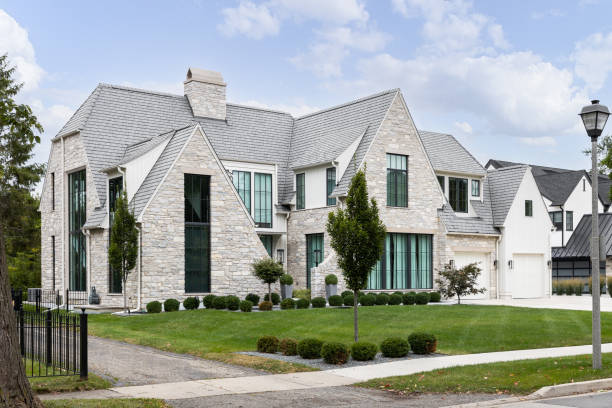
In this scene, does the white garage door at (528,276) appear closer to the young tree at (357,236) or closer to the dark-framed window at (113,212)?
the dark-framed window at (113,212)

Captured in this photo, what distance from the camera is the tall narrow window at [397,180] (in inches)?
1294

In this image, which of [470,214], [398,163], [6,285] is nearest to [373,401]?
[6,285]

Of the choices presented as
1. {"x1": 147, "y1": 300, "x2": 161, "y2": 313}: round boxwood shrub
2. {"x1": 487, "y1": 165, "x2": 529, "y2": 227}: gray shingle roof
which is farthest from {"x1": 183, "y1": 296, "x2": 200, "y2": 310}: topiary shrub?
{"x1": 487, "y1": 165, "x2": 529, "y2": 227}: gray shingle roof

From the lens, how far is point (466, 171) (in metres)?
38.0

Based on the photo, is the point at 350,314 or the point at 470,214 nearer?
the point at 350,314

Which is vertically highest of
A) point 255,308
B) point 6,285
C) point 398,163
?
point 398,163

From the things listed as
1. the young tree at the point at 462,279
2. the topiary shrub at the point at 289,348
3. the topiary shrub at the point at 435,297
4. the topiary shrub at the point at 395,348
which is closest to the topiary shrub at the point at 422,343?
the topiary shrub at the point at 395,348

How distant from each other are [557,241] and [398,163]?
22683 millimetres

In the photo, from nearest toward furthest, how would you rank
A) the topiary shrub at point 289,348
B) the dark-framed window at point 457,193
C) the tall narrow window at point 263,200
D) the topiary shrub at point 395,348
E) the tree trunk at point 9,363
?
the tree trunk at point 9,363, the topiary shrub at point 395,348, the topiary shrub at point 289,348, the tall narrow window at point 263,200, the dark-framed window at point 457,193

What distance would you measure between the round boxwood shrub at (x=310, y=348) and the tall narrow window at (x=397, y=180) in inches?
718

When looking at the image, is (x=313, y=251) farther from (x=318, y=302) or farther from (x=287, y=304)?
(x=287, y=304)

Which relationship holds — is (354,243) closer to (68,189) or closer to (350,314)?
(350,314)

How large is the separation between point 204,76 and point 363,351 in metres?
23.6

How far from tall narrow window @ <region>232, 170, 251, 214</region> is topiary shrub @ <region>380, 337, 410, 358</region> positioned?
1870 cm
